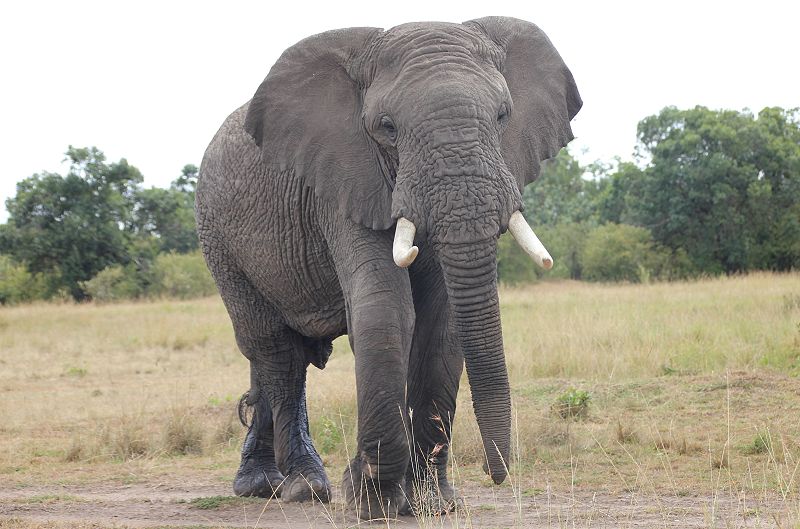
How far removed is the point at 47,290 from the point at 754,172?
2201 centimetres

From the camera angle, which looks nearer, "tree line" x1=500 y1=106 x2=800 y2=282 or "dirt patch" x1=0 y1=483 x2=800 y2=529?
"dirt patch" x1=0 y1=483 x2=800 y2=529

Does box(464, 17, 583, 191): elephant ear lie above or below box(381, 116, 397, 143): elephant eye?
above

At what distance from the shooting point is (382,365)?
5.39 metres

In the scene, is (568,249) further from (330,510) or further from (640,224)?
(330,510)

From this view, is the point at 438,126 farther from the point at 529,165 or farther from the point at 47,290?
the point at 47,290

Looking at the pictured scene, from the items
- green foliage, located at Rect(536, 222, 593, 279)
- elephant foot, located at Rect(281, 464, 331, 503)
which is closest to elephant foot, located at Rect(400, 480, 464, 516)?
elephant foot, located at Rect(281, 464, 331, 503)

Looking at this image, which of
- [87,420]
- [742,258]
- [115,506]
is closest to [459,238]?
[115,506]

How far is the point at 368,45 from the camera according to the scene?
18.7 feet

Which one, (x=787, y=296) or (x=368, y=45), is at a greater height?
(x=368, y=45)

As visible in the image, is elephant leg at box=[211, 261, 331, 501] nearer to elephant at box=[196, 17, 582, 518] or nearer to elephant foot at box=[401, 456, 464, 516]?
elephant at box=[196, 17, 582, 518]

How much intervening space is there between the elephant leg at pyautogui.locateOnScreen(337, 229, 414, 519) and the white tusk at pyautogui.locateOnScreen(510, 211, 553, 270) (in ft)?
2.49

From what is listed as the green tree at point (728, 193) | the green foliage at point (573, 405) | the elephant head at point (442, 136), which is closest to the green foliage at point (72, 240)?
the green tree at point (728, 193)

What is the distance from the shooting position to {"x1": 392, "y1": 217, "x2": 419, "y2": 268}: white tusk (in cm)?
483

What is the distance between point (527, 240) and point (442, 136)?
583 millimetres
